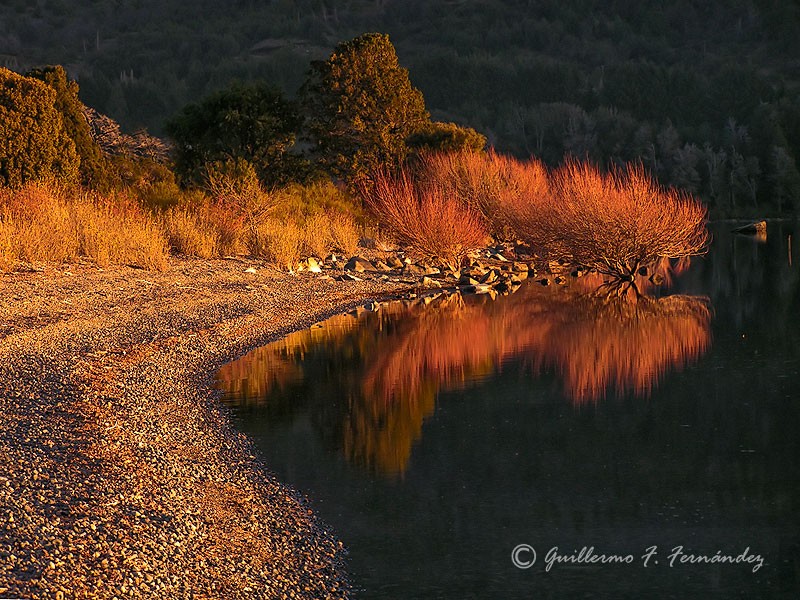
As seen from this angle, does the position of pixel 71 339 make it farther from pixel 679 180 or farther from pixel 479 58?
pixel 479 58

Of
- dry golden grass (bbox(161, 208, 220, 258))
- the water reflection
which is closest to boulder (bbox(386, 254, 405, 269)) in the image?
dry golden grass (bbox(161, 208, 220, 258))

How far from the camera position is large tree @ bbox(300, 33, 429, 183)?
36.4 m

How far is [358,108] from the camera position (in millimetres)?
36500

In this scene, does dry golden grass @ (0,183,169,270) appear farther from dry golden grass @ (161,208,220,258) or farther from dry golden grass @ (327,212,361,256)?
dry golden grass @ (327,212,361,256)

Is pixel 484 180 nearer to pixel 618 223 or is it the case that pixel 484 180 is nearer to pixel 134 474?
pixel 618 223

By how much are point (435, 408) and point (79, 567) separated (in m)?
6.38

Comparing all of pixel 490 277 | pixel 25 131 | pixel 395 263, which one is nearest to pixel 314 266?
pixel 395 263

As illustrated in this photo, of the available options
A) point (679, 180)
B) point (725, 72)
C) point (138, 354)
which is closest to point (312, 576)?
point (138, 354)

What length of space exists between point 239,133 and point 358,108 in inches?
160

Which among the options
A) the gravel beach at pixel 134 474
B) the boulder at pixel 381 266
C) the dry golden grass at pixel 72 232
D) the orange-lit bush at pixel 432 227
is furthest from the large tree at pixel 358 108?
the gravel beach at pixel 134 474

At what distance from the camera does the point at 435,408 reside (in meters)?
12.4

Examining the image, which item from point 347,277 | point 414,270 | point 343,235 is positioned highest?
point 343,235

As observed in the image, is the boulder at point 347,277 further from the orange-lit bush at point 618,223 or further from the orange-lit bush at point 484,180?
the orange-lit bush at point 484,180

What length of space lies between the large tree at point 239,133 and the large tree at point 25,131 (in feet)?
24.9
